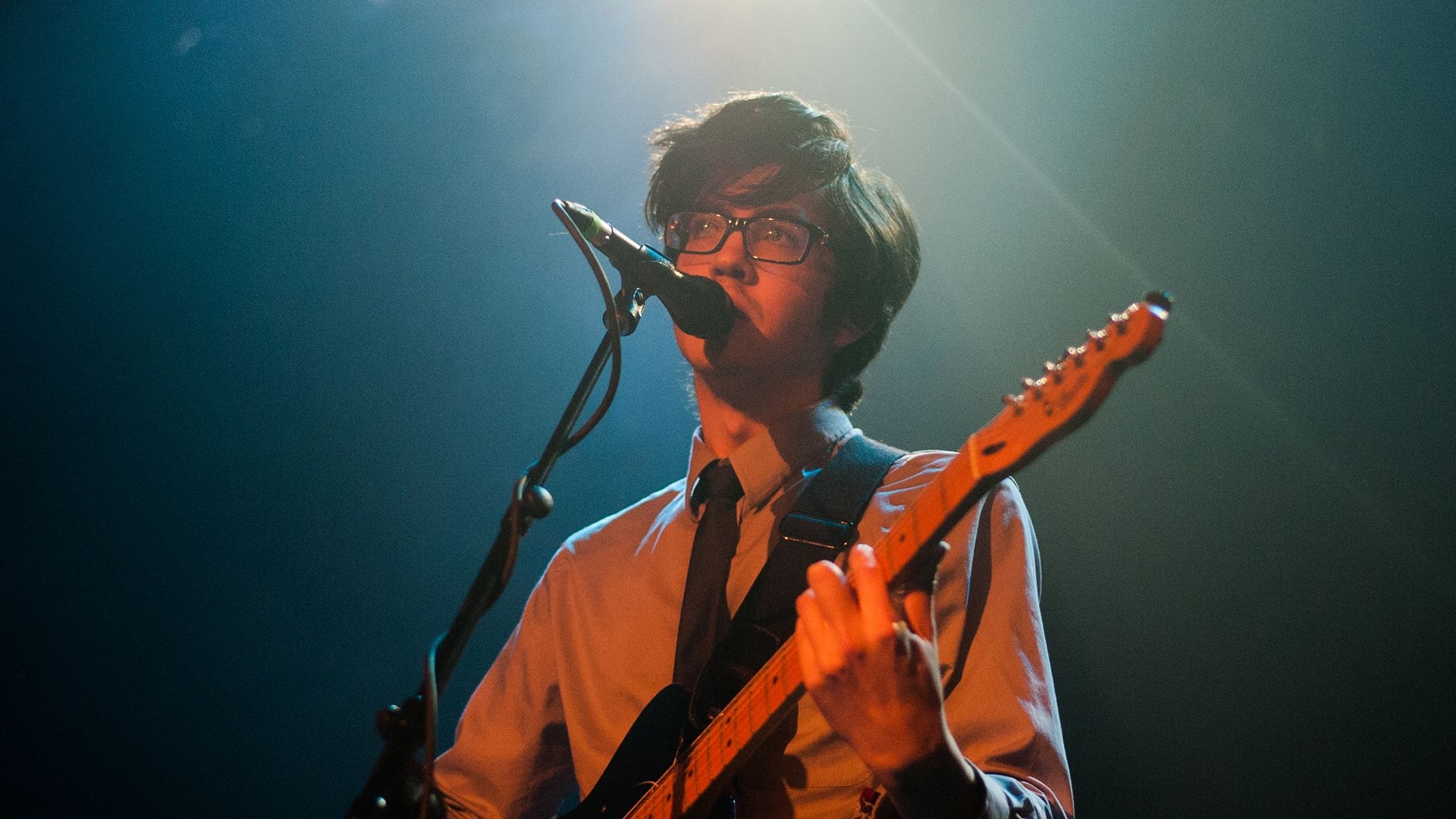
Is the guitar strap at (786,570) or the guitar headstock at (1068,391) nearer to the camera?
the guitar headstock at (1068,391)

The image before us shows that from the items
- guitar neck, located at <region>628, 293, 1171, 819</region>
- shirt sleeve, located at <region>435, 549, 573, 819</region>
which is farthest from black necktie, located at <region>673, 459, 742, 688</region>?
shirt sleeve, located at <region>435, 549, 573, 819</region>

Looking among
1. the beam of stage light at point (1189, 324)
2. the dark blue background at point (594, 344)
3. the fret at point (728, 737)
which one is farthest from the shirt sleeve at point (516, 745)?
the beam of stage light at point (1189, 324)

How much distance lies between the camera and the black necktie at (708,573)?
1.49 metres

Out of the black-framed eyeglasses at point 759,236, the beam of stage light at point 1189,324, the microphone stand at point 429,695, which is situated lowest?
the beam of stage light at point 1189,324

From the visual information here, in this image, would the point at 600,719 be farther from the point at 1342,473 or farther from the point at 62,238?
the point at 62,238

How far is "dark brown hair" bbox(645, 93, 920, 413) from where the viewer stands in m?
1.85

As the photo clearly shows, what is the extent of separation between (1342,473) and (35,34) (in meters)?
4.37

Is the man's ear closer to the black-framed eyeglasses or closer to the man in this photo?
the man

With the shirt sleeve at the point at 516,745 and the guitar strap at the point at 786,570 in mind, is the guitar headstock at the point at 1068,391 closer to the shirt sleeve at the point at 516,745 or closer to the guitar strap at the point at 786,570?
the guitar strap at the point at 786,570

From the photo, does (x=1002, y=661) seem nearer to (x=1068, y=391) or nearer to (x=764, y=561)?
(x=764, y=561)

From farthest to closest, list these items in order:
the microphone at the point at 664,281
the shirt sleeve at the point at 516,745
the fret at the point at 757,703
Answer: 1. the shirt sleeve at the point at 516,745
2. the microphone at the point at 664,281
3. the fret at the point at 757,703

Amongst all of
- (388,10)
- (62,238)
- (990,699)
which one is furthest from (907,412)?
(62,238)

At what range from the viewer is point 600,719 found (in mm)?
1651

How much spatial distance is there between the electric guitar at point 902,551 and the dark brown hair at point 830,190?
2.67ft
